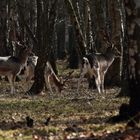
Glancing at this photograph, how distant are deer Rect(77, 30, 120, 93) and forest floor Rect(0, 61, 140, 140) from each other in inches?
141

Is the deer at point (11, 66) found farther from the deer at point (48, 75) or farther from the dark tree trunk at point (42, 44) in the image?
the dark tree trunk at point (42, 44)

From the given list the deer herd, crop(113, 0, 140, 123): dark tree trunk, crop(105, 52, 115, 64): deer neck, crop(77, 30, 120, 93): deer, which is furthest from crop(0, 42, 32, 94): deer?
crop(113, 0, 140, 123): dark tree trunk

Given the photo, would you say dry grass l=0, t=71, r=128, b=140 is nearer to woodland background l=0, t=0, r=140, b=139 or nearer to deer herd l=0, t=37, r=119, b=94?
woodland background l=0, t=0, r=140, b=139

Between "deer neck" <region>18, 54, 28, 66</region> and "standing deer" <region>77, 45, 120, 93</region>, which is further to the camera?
"deer neck" <region>18, 54, 28, 66</region>

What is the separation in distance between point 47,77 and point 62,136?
1328 cm

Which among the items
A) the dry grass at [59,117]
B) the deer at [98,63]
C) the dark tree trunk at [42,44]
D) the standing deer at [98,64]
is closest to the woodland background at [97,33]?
the dark tree trunk at [42,44]

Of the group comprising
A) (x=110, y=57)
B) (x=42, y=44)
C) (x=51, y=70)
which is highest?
(x=42, y=44)

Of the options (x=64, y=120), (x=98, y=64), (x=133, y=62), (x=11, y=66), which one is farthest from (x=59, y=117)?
(x=11, y=66)

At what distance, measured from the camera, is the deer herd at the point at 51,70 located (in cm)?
2177

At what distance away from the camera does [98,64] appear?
73.6ft

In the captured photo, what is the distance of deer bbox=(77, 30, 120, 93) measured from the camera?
2156 cm

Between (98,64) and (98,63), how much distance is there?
51 mm

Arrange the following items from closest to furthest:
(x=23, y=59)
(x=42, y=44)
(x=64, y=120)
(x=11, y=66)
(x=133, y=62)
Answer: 1. (x=133, y=62)
2. (x=64, y=120)
3. (x=42, y=44)
4. (x=11, y=66)
5. (x=23, y=59)

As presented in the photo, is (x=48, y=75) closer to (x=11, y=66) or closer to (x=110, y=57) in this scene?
(x=11, y=66)
